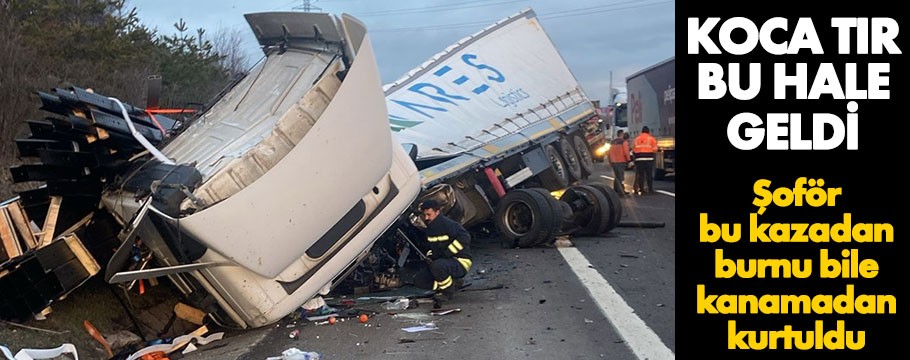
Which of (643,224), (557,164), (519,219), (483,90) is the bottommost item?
(643,224)

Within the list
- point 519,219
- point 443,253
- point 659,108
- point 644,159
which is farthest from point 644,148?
point 443,253

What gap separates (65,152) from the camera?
486 centimetres

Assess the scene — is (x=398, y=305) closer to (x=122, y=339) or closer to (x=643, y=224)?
(x=122, y=339)

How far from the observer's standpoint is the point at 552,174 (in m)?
11.0

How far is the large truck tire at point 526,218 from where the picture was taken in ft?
28.8

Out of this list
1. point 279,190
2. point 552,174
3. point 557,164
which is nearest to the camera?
point 279,190

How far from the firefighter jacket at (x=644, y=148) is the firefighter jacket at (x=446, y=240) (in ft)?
31.6

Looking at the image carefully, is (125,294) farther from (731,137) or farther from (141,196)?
(731,137)

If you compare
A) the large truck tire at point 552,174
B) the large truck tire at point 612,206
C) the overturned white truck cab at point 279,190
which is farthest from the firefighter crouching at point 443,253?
the large truck tire at point 552,174

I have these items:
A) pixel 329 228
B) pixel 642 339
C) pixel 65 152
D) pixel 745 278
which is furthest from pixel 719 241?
pixel 65 152

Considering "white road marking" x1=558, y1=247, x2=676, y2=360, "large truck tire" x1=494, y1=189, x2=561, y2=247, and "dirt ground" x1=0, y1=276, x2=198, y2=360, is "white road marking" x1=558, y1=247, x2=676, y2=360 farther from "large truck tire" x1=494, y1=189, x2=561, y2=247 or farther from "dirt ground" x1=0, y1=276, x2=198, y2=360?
"dirt ground" x1=0, y1=276, x2=198, y2=360

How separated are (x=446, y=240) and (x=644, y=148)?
32.0ft

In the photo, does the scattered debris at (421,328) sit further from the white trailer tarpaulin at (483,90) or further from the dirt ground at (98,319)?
the white trailer tarpaulin at (483,90)

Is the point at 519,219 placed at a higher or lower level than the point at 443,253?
lower
